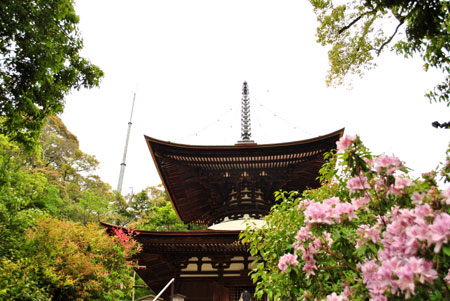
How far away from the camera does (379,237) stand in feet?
6.48

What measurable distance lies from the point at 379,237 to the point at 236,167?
758 centimetres

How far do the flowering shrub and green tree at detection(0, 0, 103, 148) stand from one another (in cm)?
447

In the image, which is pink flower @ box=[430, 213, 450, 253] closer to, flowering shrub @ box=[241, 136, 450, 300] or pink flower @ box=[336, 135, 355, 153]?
flowering shrub @ box=[241, 136, 450, 300]

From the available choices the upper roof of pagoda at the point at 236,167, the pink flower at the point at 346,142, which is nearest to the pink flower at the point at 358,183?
the pink flower at the point at 346,142

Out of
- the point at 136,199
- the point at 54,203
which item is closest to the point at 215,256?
the point at 54,203

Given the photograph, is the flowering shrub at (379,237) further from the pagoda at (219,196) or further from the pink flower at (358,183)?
the pagoda at (219,196)

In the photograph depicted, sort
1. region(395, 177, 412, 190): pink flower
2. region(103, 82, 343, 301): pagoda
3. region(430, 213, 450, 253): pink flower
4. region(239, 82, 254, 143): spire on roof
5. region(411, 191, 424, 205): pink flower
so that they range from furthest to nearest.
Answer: region(239, 82, 254, 143): spire on roof < region(103, 82, 343, 301): pagoda < region(395, 177, 412, 190): pink flower < region(411, 191, 424, 205): pink flower < region(430, 213, 450, 253): pink flower

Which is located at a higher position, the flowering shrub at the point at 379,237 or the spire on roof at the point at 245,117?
the spire on roof at the point at 245,117

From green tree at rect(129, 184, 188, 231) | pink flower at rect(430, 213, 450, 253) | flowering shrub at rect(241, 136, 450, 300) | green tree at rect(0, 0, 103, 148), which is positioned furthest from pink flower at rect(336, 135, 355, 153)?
green tree at rect(129, 184, 188, 231)

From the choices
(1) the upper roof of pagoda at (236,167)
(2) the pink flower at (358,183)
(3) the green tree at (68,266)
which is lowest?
(3) the green tree at (68,266)

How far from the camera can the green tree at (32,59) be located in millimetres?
4422

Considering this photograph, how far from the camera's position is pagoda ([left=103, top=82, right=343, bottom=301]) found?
7.84m

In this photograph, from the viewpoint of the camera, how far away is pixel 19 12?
4.39 metres

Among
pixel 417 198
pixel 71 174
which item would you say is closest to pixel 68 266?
pixel 417 198
